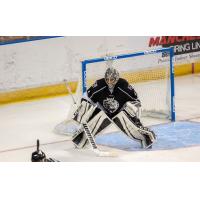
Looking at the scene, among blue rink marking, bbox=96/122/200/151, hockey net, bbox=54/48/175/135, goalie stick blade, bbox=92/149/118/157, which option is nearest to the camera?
goalie stick blade, bbox=92/149/118/157

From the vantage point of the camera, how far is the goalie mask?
29.5ft

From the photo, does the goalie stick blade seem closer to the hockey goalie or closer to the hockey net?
the hockey goalie

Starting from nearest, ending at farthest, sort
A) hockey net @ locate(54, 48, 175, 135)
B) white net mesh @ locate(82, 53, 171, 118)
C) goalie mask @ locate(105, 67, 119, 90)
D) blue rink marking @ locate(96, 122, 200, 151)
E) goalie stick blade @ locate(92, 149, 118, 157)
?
goalie stick blade @ locate(92, 149, 118, 157), goalie mask @ locate(105, 67, 119, 90), blue rink marking @ locate(96, 122, 200, 151), hockey net @ locate(54, 48, 175, 135), white net mesh @ locate(82, 53, 171, 118)

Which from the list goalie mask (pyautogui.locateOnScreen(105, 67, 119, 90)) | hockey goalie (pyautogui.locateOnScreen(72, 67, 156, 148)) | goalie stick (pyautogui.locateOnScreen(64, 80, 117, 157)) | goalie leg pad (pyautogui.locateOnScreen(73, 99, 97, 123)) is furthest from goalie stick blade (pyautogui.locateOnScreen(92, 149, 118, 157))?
goalie mask (pyautogui.locateOnScreen(105, 67, 119, 90))

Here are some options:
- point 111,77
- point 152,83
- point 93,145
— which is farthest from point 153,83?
point 93,145

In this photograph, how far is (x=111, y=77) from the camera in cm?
900

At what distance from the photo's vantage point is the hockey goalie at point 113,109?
9031mm

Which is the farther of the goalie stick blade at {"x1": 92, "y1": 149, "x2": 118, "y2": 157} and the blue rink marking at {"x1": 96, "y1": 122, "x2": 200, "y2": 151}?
the blue rink marking at {"x1": 96, "y1": 122, "x2": 200, "y2": 151}

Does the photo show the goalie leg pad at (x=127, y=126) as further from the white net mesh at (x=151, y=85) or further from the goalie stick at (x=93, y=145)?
the white net mesh at (x=151, y=85)

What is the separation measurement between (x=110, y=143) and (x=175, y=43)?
4087 millimetres

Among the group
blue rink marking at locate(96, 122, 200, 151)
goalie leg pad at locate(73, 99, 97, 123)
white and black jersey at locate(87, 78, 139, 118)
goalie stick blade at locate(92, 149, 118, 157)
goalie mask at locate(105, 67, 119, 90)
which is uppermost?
goalie mask at locate(105, 67, 119, 90)

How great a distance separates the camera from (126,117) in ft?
29.9

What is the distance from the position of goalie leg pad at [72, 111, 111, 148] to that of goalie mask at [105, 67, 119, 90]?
12.8 inches
